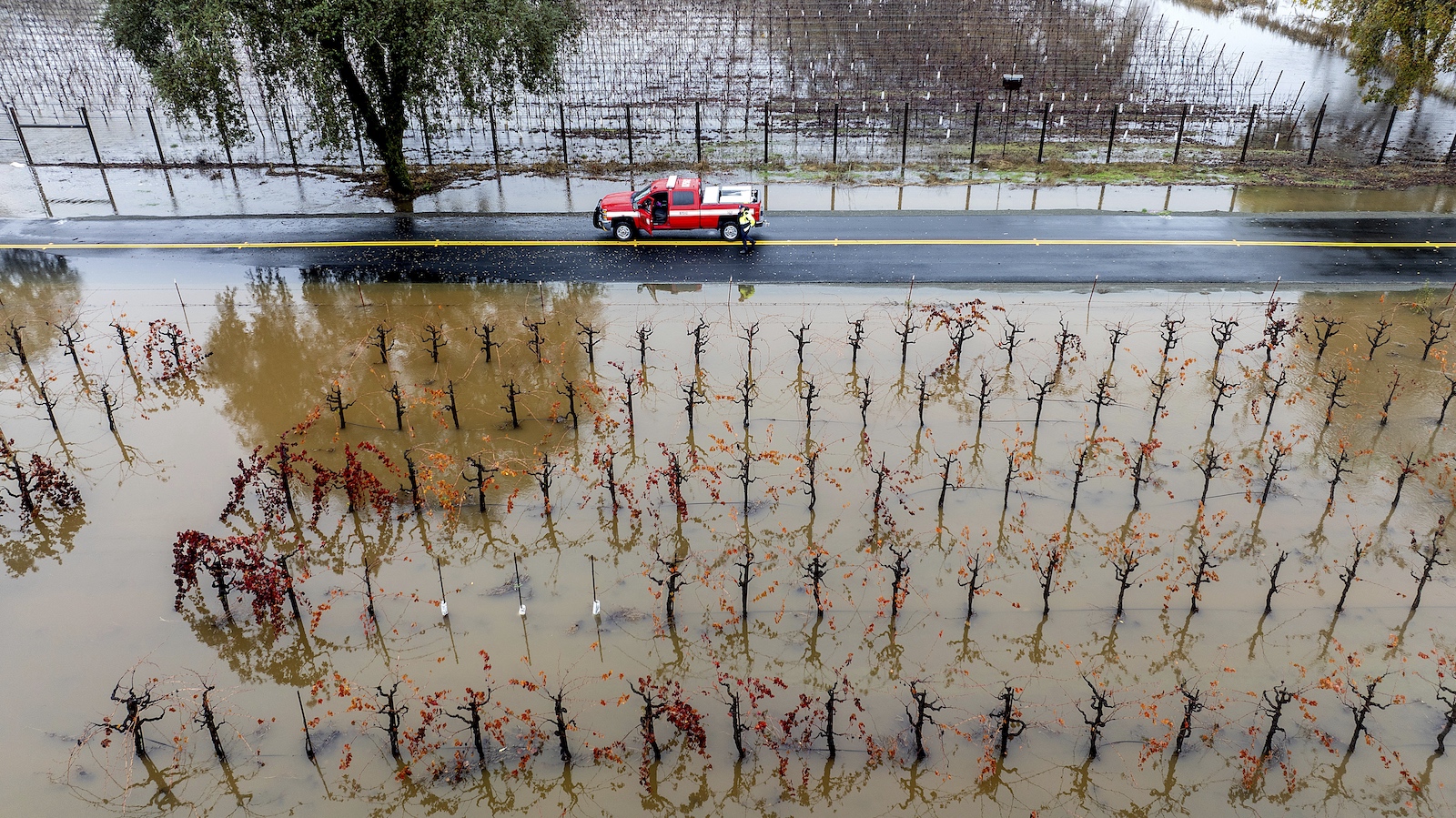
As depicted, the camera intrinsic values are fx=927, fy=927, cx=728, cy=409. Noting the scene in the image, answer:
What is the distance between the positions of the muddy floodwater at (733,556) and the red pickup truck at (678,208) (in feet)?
11.8

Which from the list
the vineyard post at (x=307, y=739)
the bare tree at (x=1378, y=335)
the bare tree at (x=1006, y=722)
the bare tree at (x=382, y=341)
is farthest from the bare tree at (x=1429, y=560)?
the bare tree at (x=382, y=341)

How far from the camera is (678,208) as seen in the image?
985 inches

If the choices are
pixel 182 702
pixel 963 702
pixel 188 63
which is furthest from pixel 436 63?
pixel 963 702

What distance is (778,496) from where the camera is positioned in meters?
15.9

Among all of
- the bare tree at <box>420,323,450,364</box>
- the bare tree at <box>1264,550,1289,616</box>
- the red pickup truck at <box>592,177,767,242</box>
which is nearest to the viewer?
the bare tree at <box>1264,550,1289,616</box>

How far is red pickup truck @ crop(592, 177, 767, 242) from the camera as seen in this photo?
24.9m

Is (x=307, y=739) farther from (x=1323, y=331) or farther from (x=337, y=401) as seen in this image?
(x=1323, y=331)

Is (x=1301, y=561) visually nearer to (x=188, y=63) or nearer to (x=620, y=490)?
(x=620, y=490)

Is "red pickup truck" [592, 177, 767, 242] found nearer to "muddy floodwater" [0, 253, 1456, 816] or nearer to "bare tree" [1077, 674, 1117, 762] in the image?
"muddy floodwater" [0, 253, 1456, 816]

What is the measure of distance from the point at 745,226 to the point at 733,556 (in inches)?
487

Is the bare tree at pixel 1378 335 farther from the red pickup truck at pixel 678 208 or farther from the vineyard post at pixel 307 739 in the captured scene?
the vineyard post at pixel 307 739

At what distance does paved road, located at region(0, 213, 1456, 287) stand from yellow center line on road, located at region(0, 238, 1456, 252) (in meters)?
Result: 0.06

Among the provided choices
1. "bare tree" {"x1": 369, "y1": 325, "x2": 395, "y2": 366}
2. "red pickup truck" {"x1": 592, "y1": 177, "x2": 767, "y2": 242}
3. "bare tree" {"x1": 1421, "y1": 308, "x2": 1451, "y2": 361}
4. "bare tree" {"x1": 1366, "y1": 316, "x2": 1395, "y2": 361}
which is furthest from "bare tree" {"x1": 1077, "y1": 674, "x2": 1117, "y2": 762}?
"red pickup truck" {"x1": 592, "y1": 177, "x2": 767, "y2": 242}

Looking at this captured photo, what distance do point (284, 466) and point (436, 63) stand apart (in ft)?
48.0
